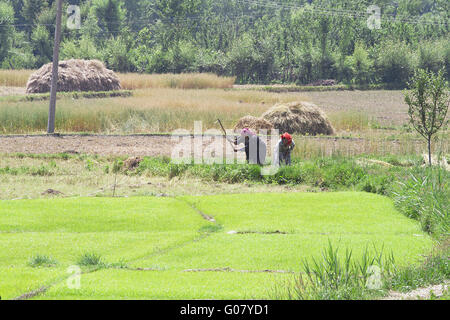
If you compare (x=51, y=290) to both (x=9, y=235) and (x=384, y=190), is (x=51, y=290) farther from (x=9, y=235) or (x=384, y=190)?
(x=384, y=190)

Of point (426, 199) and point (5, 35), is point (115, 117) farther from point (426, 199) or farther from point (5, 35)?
point (5, 35)

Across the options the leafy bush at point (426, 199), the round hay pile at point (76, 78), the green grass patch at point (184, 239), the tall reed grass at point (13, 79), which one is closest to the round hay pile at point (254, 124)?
the leafy bush at point (426, 199)

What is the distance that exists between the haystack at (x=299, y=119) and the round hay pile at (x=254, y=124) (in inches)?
21.0

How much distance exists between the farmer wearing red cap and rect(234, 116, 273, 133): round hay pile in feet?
17.9

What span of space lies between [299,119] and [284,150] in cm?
719

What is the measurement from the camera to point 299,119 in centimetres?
2162

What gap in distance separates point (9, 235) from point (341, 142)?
12.9 meters

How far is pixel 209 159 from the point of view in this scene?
1568cm

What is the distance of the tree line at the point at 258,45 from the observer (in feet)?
173

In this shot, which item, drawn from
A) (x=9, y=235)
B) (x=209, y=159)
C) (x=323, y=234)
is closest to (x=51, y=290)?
(x=9, y=235)

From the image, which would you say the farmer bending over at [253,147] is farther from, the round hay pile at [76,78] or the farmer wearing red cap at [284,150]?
the round hay pile at [76,78]

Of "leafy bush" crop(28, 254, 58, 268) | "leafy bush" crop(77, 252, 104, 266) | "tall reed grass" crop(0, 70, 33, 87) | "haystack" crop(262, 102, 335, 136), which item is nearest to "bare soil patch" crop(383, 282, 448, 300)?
"leafy bush" crop(77, 252, 104, 266)

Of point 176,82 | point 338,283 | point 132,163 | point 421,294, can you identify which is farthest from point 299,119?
point 176,82

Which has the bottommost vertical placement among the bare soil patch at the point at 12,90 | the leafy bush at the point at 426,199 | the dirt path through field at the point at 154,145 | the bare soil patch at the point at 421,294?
the bare soil patch at the point at 421,294
